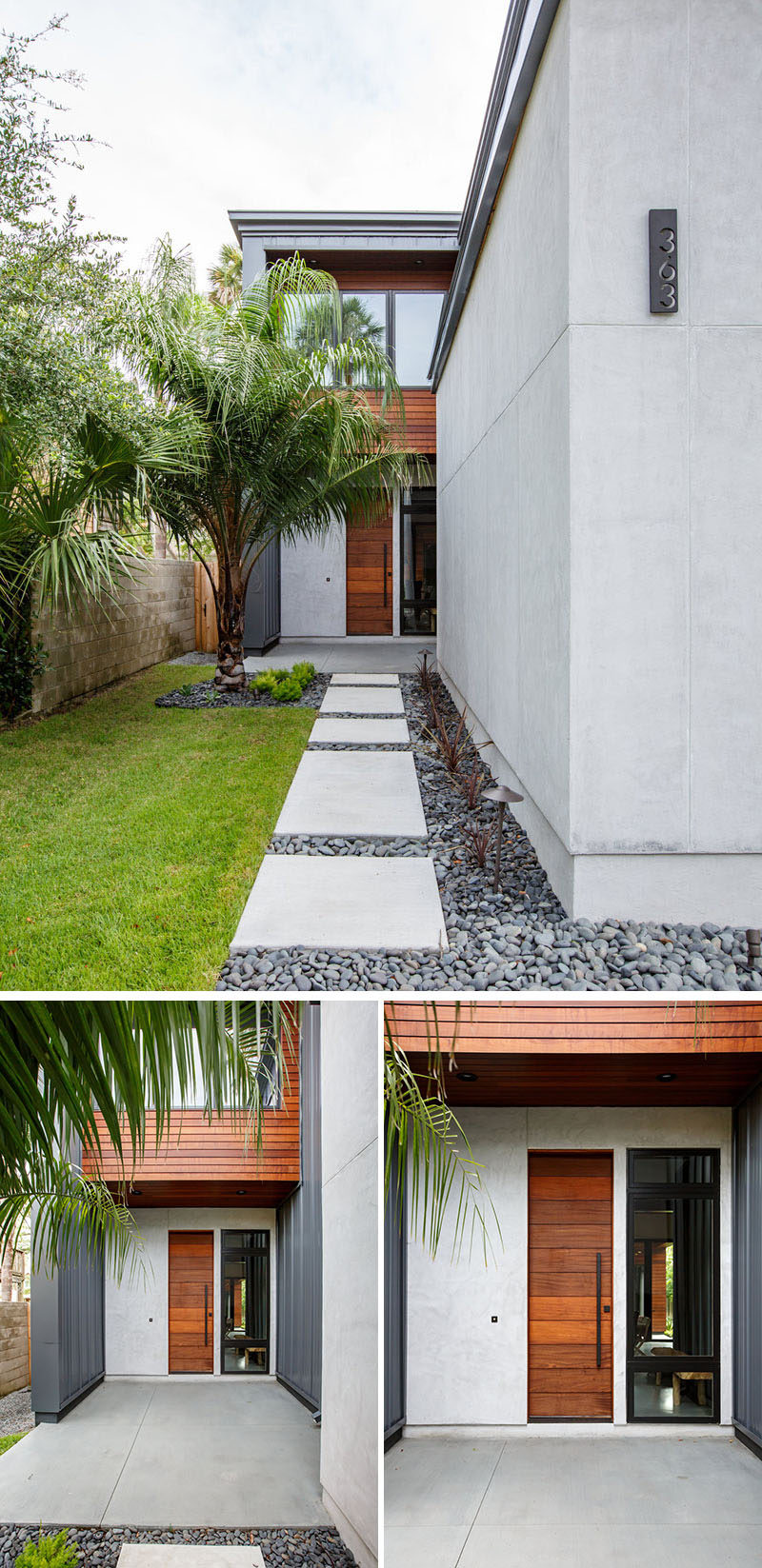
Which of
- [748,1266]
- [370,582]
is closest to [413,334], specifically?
[370,582]

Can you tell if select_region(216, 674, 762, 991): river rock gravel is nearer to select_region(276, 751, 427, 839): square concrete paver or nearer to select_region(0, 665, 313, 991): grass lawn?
select_region(0, 665, 313, 991): grass lawn

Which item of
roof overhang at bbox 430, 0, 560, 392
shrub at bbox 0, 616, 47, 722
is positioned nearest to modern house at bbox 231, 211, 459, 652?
shrub at bbox 0, 616, 47, 722

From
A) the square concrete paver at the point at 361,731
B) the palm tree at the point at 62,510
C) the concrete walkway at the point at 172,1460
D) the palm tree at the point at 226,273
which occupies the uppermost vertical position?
the palm tree at the point at 226,273

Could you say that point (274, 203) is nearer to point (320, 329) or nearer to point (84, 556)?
point (320, 329)

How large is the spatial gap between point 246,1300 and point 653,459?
285 centimetres

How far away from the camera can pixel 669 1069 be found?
258cm

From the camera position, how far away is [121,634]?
1006 cm

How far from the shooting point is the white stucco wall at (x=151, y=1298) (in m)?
2.21

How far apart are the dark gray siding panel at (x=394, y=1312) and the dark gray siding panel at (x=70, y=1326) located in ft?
2.03

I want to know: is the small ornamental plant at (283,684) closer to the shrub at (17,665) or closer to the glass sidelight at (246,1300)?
the shrub at (17,665)

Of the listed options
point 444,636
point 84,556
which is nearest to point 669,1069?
point 84,556

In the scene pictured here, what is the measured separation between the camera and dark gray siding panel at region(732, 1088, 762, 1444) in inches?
96.2

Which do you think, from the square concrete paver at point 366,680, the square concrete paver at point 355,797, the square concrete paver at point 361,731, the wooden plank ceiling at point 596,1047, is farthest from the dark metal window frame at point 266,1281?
the square concrete paver at point 366,680

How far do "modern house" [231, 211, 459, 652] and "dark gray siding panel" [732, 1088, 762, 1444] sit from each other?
33.2 ft
